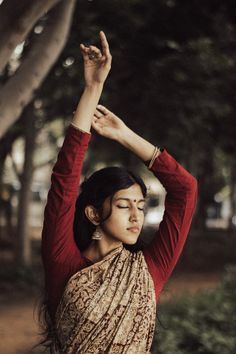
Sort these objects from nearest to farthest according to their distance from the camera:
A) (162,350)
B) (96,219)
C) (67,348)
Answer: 1. (67,348)
2. (96,219)
3. (162,350)

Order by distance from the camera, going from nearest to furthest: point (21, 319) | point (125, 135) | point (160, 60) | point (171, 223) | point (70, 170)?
point (70, 170)
point (125, 135)
point (171, 223)
point (21, 319)
point (160, 60)

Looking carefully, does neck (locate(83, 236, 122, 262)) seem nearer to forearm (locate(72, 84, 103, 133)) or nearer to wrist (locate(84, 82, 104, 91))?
forearm (locate(72, 84, 103, 133))

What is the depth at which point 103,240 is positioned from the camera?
7.61ft

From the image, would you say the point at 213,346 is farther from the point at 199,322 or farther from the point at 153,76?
the point at 153,76

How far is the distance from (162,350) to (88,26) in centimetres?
583

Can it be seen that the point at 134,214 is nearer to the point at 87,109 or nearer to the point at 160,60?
the point at 87,109

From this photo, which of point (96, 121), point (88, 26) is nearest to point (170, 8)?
point (88, 26)

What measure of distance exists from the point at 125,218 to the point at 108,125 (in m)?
0.34

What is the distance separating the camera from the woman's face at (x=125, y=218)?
2.25 meters

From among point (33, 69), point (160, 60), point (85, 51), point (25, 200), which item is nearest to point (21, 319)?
point (25, 200)

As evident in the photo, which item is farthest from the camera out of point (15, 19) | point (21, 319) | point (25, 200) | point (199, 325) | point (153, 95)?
point (25, 200)

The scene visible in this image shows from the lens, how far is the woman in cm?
212

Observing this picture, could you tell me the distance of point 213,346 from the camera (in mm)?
5934

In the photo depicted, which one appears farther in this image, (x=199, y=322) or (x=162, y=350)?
(x=199, y=322)
